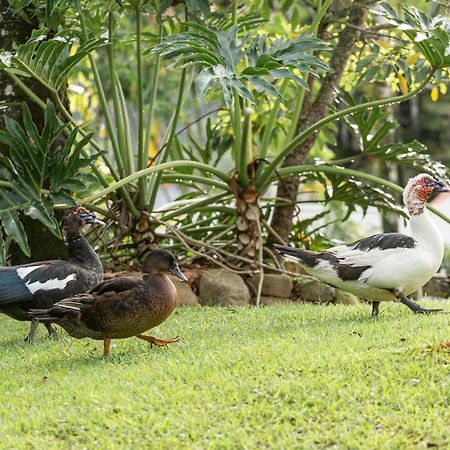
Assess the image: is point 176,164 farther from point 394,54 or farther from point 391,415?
point 391,415

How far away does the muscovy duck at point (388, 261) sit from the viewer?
685cm

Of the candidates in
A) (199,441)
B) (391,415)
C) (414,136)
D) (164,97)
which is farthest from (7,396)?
(414,136)

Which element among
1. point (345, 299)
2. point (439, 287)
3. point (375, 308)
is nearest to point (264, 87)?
point (375, 308)

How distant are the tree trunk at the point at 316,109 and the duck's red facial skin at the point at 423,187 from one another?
2732 millimetres

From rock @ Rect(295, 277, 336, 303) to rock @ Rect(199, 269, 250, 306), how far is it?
1.87 feet

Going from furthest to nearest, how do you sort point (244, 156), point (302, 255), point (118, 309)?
point (244, 156)
point (302, 255)
point (118, 309)

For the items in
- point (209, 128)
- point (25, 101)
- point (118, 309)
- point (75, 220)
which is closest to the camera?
point (118, 309)

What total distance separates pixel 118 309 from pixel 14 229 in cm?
144

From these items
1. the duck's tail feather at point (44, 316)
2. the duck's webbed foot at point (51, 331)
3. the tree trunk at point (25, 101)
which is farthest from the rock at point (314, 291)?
the duck's tail feather at point (44, 316)

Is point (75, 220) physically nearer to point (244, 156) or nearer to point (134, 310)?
point (134, 310)

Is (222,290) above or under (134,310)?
under

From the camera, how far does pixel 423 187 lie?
7.27m

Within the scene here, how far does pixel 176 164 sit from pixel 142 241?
4.12 ft

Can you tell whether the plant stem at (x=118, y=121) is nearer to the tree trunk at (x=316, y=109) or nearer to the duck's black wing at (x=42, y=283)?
the tree trunk at (x=316, y=109)
